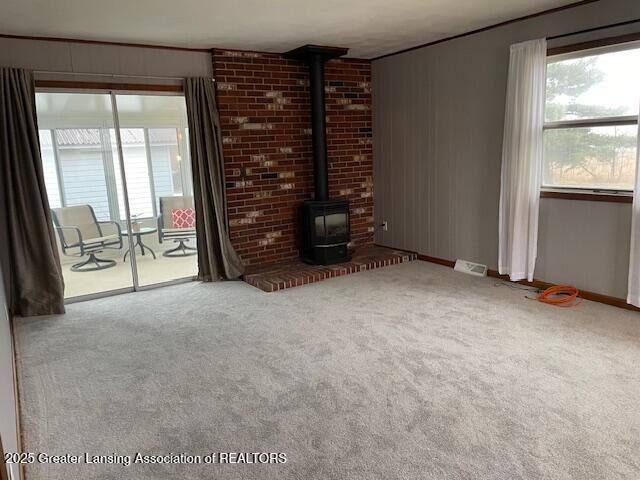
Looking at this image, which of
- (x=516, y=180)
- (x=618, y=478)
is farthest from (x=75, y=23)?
(x=618, y=478)

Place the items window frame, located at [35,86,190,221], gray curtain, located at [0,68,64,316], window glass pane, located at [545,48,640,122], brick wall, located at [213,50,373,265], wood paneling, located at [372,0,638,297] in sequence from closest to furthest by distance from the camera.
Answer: window glass pane, located at [545,48,640,122], wood paneling, located at [372,0,638,297], gray curtain, located at [0,68,64,316], window frame, located at [35,86,190,221], brick wall, located at [213,50,373,265]

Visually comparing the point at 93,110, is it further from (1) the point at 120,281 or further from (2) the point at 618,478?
(2) the point at 618,478

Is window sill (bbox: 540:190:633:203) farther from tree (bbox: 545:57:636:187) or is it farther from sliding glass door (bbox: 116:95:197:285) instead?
sliding glass door (bbox: 116:95:197:285)

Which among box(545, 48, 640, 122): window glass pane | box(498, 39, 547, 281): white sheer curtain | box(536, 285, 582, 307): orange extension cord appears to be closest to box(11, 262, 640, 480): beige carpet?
box(536, 285, 582, 307): orange extension cord

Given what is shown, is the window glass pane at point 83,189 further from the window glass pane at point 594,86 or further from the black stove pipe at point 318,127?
the window glass pane at point 594,86

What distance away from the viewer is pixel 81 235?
4652 mm

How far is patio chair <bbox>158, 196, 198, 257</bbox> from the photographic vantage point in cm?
502

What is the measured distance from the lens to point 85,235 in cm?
468

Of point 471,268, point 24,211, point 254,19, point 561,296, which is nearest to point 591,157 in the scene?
point 561,296

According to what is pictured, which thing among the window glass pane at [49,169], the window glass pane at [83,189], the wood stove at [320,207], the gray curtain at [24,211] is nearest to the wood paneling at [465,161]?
the wood stove at [320,207]

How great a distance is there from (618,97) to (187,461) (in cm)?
382

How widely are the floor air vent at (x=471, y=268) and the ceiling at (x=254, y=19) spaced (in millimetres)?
2276

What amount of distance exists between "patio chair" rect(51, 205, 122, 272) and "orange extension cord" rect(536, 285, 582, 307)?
3984mm

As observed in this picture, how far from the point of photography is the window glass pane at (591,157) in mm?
3672
